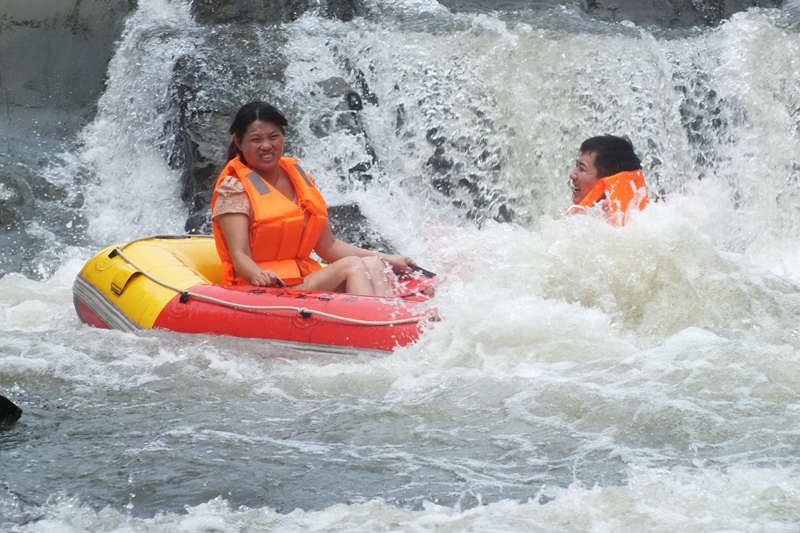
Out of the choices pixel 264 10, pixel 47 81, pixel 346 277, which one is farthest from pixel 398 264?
pixel 47 81

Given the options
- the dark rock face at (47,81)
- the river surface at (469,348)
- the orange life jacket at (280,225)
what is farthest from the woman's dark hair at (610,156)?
the dark rock face at (47,81)

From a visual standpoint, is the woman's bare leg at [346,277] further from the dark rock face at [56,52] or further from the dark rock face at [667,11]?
the dark rock face at [667,11]

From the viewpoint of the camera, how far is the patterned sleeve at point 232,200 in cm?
543

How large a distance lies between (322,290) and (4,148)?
5500 mm

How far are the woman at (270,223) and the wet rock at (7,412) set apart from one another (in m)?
1.57

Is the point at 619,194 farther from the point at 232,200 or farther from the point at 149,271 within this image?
the point at 149,271

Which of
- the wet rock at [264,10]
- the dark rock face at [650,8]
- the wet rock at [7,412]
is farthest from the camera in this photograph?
the dark rock face at [650,8]

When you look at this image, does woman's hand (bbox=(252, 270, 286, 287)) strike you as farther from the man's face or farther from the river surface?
the man's face

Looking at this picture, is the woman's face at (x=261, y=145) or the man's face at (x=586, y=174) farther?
the man's face at (x=586, y=174)

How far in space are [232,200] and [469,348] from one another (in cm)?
154

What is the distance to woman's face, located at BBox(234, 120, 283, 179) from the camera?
18.0 ft

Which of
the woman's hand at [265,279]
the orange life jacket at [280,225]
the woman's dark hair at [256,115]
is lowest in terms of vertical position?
the woman's hand at [265,279]

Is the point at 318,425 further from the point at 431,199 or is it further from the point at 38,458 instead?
the point at 431,199

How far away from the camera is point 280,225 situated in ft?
18.2
